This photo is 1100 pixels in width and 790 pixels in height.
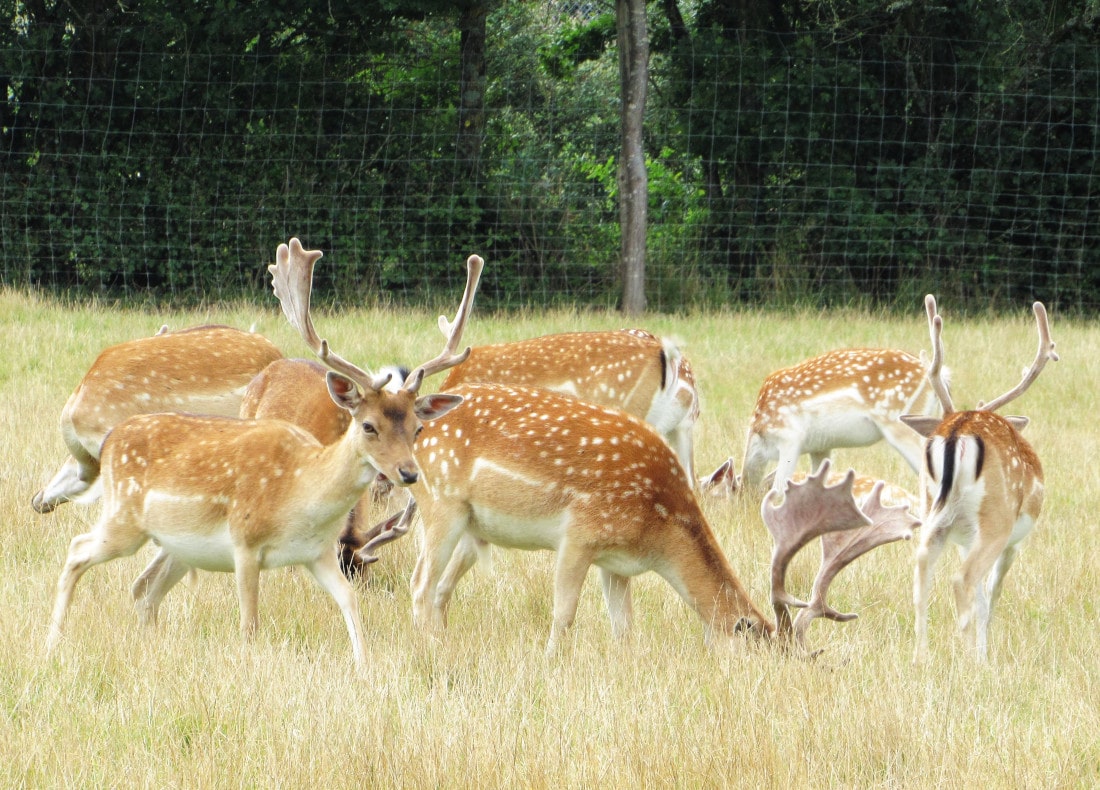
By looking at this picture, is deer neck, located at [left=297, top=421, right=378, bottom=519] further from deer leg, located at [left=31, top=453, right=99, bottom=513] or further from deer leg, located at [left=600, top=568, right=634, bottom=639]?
deer leg, located at [left=31, top=453, right=99, bottom=513]

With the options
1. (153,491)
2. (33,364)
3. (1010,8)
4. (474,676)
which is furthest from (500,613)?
(1010,8)

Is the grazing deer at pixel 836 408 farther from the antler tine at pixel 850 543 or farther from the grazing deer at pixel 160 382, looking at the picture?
the antler tine at pixel 850 543

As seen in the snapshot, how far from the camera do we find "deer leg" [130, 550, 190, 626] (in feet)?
17.1

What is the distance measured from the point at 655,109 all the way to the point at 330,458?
1294 cm

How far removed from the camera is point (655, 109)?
17.1 metres

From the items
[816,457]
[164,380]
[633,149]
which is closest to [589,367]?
[816,457]

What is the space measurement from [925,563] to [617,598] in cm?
111

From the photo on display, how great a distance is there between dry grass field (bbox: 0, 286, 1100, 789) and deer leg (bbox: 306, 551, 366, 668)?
7cm

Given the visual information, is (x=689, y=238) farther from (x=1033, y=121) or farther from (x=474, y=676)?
(x=474, y=676)

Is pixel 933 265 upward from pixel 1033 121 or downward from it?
downward

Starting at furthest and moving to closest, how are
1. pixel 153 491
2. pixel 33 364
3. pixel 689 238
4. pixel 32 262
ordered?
1. pixel 689 238
2. pixel 32 262
3. pixel 33 364
4. pixel 153 491

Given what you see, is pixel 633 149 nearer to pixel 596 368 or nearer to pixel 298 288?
pixel 596 368

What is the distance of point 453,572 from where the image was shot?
543 centimetres

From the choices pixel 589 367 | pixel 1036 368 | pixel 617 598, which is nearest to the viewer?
pixel 617 598
